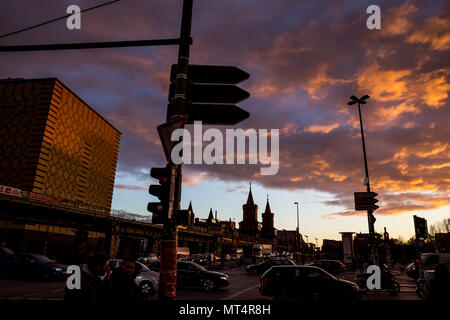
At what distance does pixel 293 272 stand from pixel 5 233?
43.9m

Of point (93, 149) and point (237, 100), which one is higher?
point (93, 149)

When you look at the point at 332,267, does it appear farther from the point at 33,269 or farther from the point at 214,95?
the point at 214,95

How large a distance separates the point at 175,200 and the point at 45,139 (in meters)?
57.6

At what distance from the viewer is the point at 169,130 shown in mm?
5527

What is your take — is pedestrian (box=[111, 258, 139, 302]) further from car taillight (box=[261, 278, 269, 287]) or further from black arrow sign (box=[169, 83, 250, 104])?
car taillight (box=[261, 278, 269, 287])

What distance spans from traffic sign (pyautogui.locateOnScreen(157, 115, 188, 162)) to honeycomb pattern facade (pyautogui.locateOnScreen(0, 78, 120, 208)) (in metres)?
55.7

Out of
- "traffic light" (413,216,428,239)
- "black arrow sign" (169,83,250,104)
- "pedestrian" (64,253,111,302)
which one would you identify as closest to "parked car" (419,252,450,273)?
"traffic light" (413,216,428,239)

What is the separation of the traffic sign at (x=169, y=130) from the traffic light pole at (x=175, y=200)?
312 mm

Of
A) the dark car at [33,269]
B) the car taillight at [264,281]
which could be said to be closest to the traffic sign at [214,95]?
the car taillight at [264,281]

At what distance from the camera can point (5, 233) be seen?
42.3 meters

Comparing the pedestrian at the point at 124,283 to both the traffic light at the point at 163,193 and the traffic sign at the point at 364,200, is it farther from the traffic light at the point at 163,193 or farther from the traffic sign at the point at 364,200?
the traffic sign at the point at 364,200
